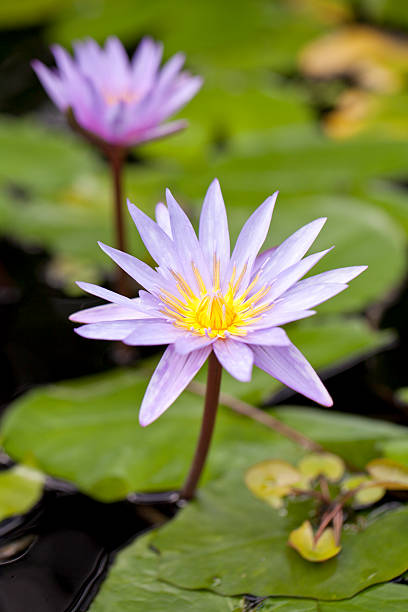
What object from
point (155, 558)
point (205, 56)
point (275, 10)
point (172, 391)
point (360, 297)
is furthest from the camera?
point (275, 10)

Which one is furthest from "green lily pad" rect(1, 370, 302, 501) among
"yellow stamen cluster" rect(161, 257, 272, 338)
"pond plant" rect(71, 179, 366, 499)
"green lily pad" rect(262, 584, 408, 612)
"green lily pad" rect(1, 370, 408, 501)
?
"yellow stamen cluster" rect(161, 257, 272, 338)

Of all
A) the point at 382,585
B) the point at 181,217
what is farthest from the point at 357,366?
the point at 181,217

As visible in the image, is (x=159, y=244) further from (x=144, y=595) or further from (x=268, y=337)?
(x=144, y=595)

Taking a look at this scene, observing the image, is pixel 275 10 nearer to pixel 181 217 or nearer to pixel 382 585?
pixel 181 217

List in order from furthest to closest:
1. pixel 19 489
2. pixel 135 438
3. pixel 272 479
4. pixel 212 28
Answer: pixel 212 28 → pixel 135 438 → pixel 19 489 → pixel 272 479

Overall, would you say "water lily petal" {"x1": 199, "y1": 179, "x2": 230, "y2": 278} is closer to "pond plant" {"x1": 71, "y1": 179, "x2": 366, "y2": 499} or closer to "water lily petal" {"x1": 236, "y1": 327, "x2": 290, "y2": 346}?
"pond plant" {"x1": 71, "y1": 179, "x2": 366, "y2": 499}

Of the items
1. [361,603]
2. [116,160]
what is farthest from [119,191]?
[361,603]

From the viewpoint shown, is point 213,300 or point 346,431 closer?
point 213,300
